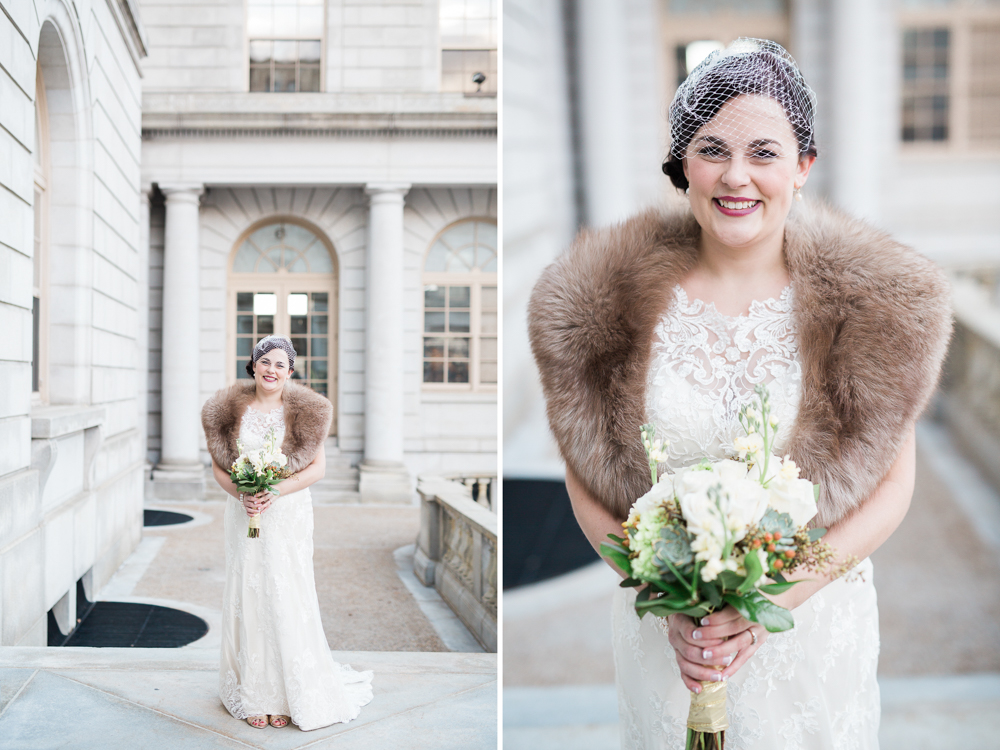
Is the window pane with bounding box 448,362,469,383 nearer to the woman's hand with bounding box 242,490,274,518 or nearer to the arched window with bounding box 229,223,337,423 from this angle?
the arched window with bounding box 229,223,337,423

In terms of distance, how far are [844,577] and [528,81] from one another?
5.48m

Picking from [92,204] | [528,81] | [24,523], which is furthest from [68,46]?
[528,81]

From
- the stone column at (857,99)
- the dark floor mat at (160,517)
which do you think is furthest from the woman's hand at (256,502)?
the stone column at (857,99)

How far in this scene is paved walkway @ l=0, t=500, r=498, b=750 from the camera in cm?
262

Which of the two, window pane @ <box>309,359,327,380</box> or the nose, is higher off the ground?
the nose

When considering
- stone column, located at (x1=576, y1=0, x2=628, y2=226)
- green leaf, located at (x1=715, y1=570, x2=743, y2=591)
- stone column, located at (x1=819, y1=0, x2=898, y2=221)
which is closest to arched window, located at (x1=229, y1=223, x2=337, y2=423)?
green leaf, located at (x1=715, y1=570, x2=743, y2=591)

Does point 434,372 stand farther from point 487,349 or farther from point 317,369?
point 317,369

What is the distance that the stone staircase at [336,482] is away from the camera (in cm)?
365

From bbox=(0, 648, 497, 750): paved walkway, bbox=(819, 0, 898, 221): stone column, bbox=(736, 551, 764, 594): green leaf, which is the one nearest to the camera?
bbox=(736, 551, 764, 594): green leaf

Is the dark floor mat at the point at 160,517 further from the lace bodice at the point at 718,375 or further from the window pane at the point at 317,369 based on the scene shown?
the lace bodice at the point at 718,375

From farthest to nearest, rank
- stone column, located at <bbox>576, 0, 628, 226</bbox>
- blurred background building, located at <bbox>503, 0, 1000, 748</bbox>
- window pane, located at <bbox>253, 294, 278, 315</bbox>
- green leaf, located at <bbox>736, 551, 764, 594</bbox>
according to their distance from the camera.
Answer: stone column, located at <bbox>576, 0, 628, 226</bbox>, blurred background building, located at <bbox>503, 0, 1000, 748</bbox>, window pane, located at <bbox>253, 294, 278, 315</bbox>, green leaf, located at <bbox>736, 551, 764, 594</bbox>

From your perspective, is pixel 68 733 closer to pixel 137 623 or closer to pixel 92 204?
pixel 137 623

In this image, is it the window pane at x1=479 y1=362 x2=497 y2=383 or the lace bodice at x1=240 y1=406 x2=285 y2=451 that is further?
the window pane at x1=479 y1=362 x2=497 y2=383

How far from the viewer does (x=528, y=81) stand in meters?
6.26
